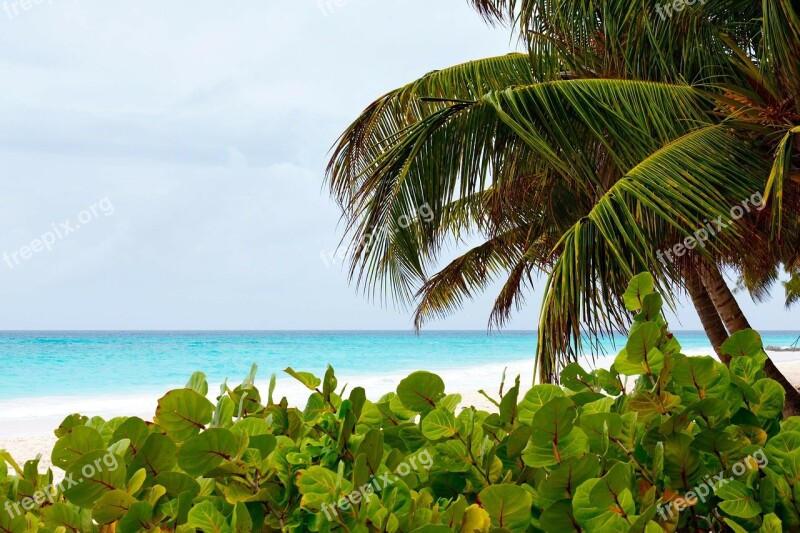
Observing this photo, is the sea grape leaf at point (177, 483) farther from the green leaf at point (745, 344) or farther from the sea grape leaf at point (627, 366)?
the green leaf at point (745, 344)

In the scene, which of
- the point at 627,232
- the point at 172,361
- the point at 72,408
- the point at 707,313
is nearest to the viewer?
the point at 627,232

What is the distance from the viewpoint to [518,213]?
23.1 ft

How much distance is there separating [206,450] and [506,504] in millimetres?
253

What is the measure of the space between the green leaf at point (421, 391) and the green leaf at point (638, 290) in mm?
258

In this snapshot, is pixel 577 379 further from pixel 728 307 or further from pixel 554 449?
pixel 728 307

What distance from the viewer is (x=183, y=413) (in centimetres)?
61

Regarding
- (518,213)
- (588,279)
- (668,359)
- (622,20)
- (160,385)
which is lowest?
(160,385)

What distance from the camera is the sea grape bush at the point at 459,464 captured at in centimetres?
52

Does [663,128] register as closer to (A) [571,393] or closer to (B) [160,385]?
(A) [571,393]

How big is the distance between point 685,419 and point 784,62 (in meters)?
3.99

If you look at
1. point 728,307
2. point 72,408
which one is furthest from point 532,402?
point 72,408

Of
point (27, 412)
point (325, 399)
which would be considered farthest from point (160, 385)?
point (325, 399)

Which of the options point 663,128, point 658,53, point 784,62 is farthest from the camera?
point 658,53

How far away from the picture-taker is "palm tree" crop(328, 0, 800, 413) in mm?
3199
